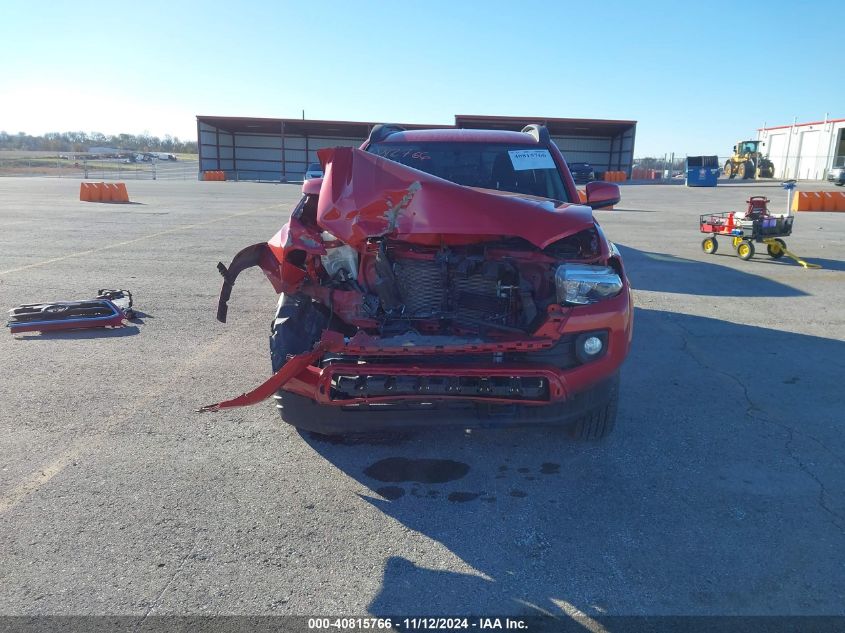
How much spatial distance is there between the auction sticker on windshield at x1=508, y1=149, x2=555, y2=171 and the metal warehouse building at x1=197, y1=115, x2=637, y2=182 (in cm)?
3847

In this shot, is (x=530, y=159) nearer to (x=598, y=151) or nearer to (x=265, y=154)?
(x=265, y=154)

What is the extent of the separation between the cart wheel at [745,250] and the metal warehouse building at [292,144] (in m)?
32.4

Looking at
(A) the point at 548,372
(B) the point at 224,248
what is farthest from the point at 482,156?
(B) the point at 224,248

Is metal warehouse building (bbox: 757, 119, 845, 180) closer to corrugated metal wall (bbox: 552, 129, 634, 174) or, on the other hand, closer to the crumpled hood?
corrugated metal wall (bbox: 552, 129, 634, 174)

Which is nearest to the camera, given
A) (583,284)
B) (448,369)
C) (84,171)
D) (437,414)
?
(448,369)

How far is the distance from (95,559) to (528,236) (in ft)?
8.41

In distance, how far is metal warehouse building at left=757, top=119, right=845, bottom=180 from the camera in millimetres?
47344

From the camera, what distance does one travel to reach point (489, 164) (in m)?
5.34

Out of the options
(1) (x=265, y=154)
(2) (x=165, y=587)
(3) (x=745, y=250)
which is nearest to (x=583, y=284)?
(2) (x=165, y=587)

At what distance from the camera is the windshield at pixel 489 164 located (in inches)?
204

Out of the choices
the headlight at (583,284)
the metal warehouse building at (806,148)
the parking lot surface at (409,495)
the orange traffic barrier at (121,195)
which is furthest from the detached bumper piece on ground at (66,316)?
the metal warehouse building at (806,148)

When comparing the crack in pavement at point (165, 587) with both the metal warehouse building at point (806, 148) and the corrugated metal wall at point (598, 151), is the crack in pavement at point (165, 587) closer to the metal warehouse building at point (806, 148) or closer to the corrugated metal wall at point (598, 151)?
the corrugated metal wall at point (598, 151)

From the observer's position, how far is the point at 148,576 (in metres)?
2.76

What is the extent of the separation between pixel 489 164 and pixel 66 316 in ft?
14.6
